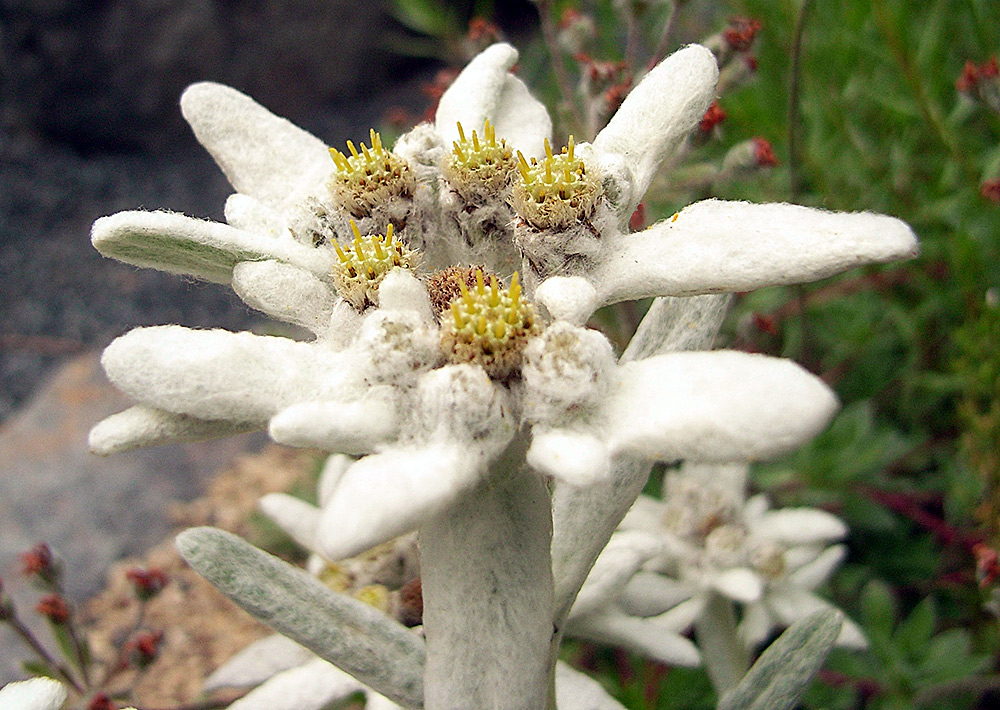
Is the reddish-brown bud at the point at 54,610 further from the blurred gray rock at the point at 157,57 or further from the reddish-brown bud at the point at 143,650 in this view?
the blurred gray rock at the point at 157,57

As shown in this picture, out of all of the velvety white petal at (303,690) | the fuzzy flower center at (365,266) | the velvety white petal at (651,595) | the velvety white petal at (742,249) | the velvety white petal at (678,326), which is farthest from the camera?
the velvety white petal at (651,595)

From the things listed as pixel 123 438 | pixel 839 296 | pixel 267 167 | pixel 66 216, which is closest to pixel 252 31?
pixel 66 216

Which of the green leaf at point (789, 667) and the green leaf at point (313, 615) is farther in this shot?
the green leaf at point (789, 667)

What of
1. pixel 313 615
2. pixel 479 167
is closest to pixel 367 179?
pixel 479 167

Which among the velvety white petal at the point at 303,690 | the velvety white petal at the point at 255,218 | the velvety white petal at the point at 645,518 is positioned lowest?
the velvety white petal at the point at 645,518

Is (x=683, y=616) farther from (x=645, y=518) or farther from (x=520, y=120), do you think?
(x=520, y=120)

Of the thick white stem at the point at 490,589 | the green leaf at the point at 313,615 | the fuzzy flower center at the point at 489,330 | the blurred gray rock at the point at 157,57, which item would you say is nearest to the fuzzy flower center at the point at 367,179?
the fuzzy flower center at the point at 489,330
